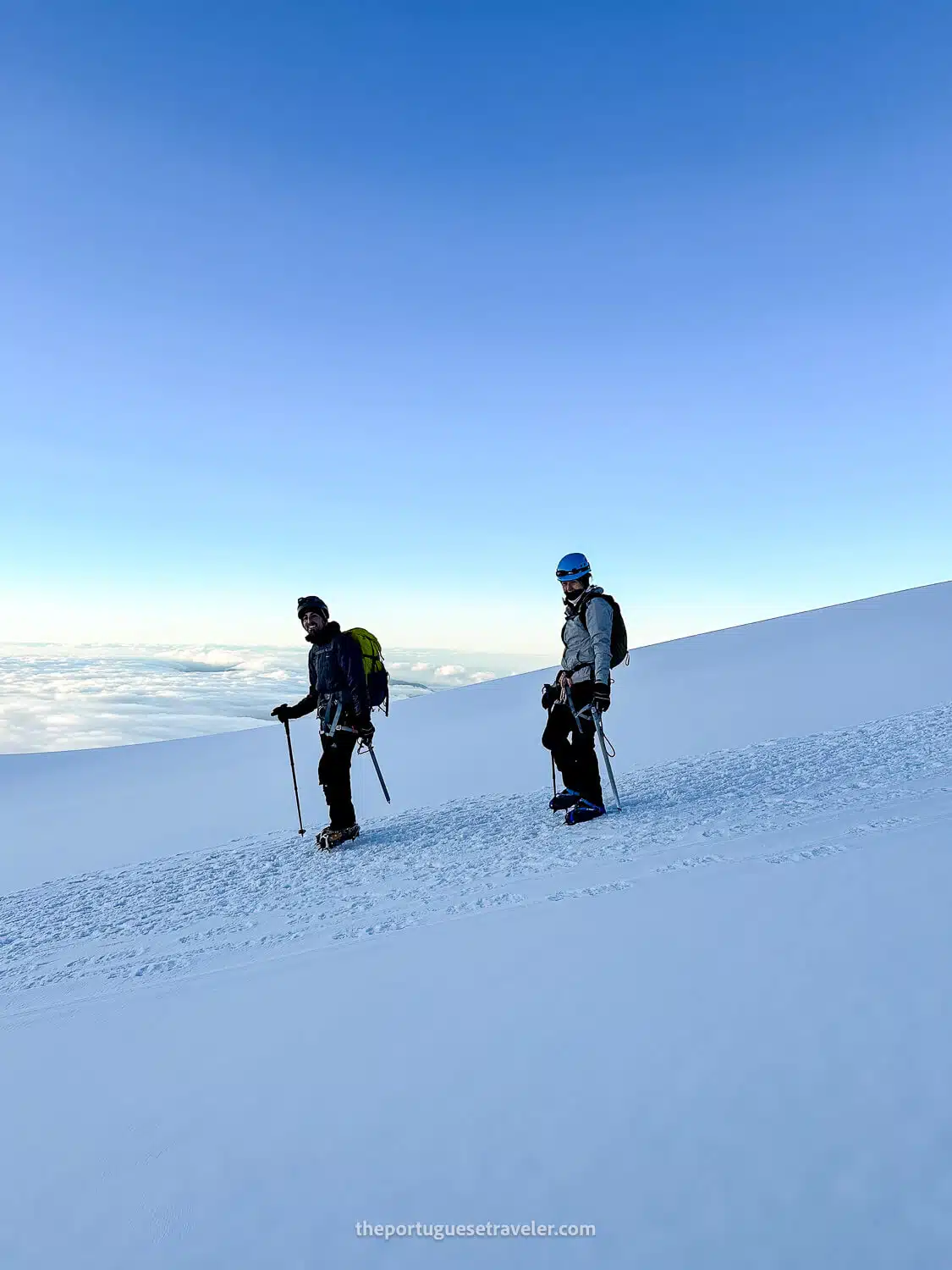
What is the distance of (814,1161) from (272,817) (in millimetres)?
8526

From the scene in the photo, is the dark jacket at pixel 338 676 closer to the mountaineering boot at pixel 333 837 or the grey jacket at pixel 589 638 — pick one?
the mountaineering boot at pixel 333 837

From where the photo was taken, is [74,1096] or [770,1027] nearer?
[770,1027]

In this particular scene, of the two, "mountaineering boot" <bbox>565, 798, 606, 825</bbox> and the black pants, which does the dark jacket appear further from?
"mountaineering boot" <bbox>565, 798, 606, 825</bbox>

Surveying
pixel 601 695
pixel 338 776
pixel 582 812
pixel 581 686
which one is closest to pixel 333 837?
pixel 338 776

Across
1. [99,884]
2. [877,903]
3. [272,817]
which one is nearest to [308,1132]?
[877,903]

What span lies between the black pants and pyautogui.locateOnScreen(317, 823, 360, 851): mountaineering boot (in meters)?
0.04

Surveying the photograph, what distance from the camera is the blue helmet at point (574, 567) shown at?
637 centimetres

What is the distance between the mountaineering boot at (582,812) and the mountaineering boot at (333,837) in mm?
1795

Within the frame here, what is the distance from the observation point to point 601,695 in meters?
6.07

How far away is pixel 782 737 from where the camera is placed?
9.13 metres

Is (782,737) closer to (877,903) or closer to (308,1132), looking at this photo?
(877,903)

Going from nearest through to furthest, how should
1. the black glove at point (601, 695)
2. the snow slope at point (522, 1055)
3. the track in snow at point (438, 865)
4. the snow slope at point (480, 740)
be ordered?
1. the snow slope at point (522, 1055)
2. the track in snow at point (438, 865)
3. the black glove at point (601, 695)
4. the snow slope at point (480, 740)

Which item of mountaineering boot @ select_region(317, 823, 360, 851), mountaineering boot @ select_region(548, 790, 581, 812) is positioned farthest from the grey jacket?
mountaineering boot @ select_region(317, 823, 360, 851)

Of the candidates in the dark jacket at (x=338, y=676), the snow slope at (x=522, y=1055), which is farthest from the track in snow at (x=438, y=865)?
the dark jacket at (x=338, y=676)
